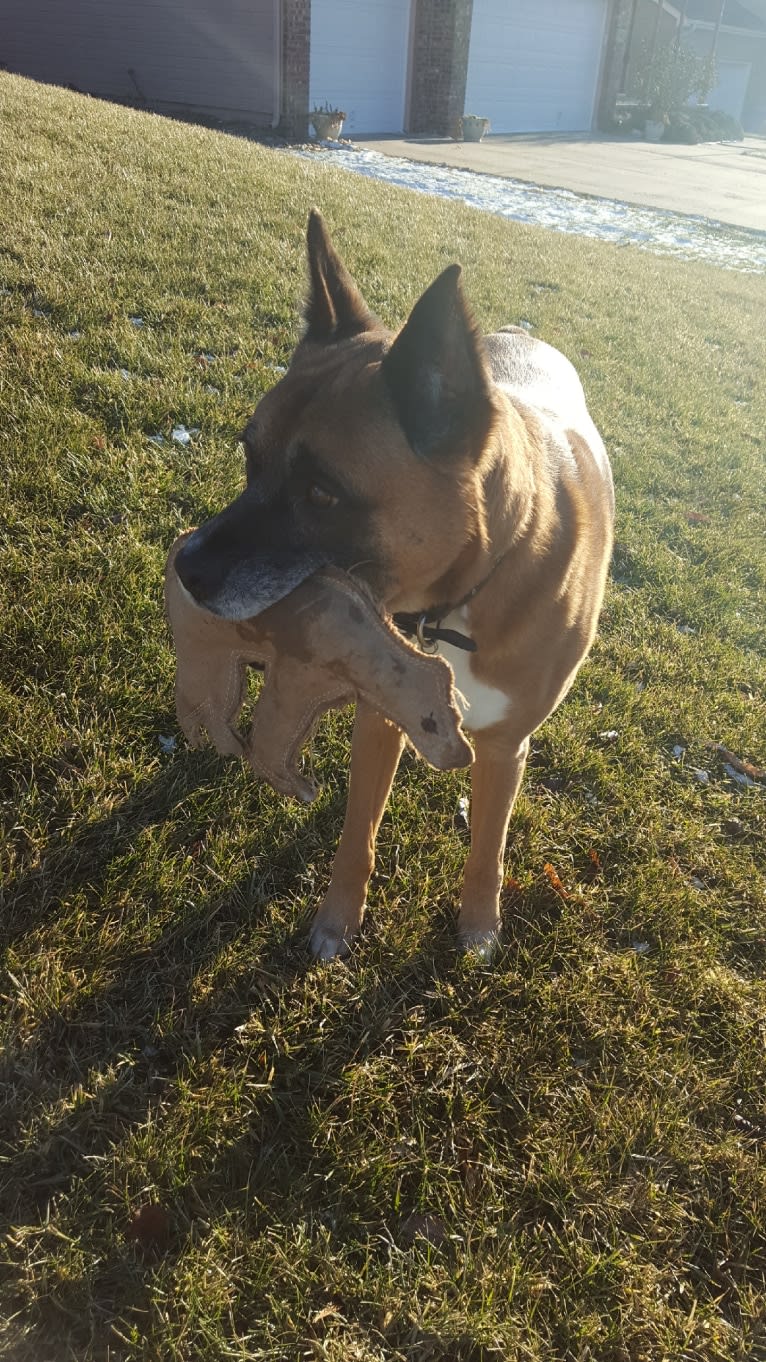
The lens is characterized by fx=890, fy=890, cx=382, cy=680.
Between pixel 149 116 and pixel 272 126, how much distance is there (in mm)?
6051

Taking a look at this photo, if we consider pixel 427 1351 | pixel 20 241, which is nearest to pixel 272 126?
pixel 20 241

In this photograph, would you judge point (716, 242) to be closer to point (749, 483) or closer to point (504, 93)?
point (749, 483)

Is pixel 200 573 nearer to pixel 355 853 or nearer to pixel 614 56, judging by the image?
pixel 355 853

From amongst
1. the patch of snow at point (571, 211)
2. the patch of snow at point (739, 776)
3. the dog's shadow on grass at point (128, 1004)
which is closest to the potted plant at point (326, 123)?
the patch of snow at point (571, 211)

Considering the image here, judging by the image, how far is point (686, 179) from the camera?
70.7 feet

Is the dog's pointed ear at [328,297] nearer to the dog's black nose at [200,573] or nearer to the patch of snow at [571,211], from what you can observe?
the dog's black nose at [200,573]

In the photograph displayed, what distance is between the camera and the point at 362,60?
19.5 meters

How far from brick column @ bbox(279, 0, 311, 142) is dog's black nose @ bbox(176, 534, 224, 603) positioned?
1792 cm

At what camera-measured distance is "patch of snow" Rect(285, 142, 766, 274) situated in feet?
44.2

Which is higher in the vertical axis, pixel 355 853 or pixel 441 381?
pixel 441 381

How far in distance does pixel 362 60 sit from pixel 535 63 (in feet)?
28.0

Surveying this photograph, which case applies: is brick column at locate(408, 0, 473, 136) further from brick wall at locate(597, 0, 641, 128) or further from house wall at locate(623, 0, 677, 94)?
house wall at locate(623, 0, 677, 94)

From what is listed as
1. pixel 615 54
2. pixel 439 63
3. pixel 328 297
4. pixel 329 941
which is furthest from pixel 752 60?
pixel 329 941

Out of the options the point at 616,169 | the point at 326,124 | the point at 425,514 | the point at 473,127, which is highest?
the point at 473,127
